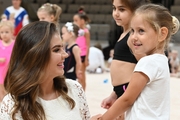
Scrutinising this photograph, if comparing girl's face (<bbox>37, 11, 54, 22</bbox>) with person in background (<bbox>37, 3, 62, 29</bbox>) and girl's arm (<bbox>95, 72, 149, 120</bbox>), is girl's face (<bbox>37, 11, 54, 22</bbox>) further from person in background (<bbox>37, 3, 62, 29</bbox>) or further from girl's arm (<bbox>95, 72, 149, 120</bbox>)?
girl's arm (<bbox>95, 72, 149, 120</bbox>)

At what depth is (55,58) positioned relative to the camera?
1.93 meters

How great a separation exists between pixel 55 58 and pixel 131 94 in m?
0.44

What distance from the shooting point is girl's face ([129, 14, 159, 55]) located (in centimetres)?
196

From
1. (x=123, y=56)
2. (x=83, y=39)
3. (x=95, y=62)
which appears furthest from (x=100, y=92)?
(x=123, y=56)

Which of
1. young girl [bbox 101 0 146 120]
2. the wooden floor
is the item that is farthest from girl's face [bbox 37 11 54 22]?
young girl [bbox 101 0 146 120]

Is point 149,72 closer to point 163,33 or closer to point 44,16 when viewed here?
point 163,33

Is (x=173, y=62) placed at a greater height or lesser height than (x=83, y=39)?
lesser

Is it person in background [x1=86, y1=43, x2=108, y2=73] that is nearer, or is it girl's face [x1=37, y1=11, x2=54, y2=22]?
girl's face [x1=37, y1=11, x2=54, y2=22]

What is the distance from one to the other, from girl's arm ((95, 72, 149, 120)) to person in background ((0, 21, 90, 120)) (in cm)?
24

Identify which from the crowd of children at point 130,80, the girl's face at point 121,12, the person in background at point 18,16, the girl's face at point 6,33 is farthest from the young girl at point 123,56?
the person in background at point 18,16

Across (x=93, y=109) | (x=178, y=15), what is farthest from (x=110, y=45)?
(x=93, y=109)

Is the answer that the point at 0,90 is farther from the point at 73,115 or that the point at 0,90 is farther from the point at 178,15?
the point at 178,15

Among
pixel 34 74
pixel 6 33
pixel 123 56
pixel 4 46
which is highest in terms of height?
pixel 34 74

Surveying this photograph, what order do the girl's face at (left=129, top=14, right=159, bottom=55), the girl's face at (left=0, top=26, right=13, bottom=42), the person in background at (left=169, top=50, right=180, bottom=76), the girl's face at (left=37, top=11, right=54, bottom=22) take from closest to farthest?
1. the girl's face at (left=129, top=14, right=159, bottom=55)
2. the girl's face at (left=37, top=11, right=54, bottom=22)
3. the girl's face at (left=0, top=26, right=13, bottom=42)
4. the person in background at (left=169, top=50, right=180, bottom=76)
